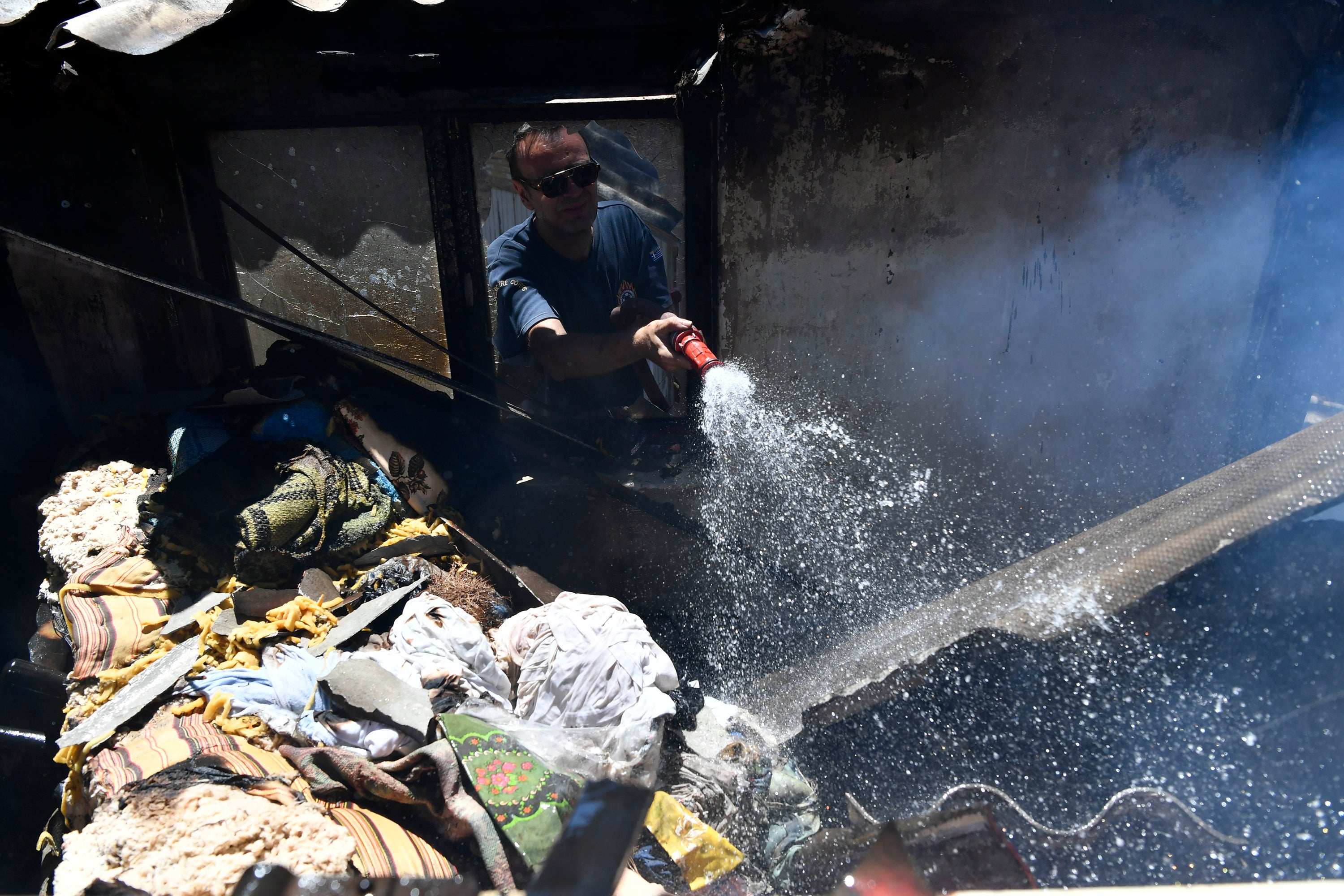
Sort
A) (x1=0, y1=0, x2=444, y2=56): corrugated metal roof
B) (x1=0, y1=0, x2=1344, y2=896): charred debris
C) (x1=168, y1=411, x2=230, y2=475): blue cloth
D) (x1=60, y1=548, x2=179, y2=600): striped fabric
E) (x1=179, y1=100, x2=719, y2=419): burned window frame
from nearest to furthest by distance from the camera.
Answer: (x1=0, y1=0, x2=1344, y2=896): charred debris → (x1=0, y1=0, x2=444, y2=56): corrugated metal roof → (x1=60, y1=548, x2=179, y2=600): striped fabric → (x1=168, y1=411, x2=230, y2=475): blue cloth → (x1=179, y1=100, x2=719, y2=419): burned window frame

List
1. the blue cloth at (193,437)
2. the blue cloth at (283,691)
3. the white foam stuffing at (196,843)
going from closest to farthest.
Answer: the white foam stuffing at (196,843) < the blue cloth at (283,691) < the blue cloth at (193,437)

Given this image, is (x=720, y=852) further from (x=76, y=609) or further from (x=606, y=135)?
(x=606, y=135)

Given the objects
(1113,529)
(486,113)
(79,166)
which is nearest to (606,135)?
(486,113)

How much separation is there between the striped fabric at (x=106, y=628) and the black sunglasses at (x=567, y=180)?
2.84 m

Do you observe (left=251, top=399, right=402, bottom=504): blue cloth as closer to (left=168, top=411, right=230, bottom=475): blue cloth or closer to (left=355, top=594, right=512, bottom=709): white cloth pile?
(left=168, top=411, right=230, bottom=475): blue cloth

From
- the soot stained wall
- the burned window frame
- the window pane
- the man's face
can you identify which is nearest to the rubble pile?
the window pane

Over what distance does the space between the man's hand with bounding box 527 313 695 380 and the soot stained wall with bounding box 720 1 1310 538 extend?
80cm

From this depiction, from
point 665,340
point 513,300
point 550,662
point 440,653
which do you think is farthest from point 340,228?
point 550,662

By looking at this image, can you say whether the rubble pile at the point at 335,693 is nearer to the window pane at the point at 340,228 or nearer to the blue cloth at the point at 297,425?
the blue cloth at the point at 297,425

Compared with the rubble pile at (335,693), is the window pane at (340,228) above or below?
above

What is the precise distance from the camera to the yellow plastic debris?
2389 mm

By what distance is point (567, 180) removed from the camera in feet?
12.0

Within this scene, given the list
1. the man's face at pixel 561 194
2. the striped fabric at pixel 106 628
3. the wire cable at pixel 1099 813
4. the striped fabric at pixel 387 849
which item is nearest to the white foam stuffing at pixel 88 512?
the striped fabric at pixel 106 628

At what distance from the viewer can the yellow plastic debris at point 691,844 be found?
2389 mm
